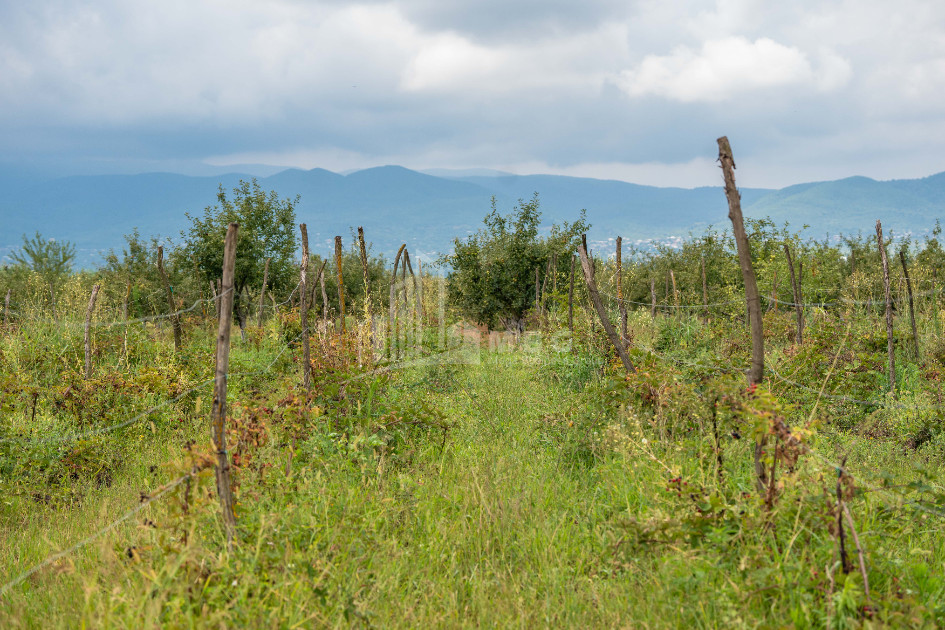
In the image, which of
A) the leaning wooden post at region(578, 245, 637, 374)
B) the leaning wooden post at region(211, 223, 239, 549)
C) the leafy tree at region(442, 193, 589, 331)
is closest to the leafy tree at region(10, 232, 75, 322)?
the leafy tree at region(442, 193, 589, 331)

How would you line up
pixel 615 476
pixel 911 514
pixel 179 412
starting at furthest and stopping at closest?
pixel 179 412 → pixel 615 476 → pixel 911 514

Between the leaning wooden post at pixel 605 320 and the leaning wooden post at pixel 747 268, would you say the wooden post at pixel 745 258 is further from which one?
the leaning wooden post at pixel 605 320

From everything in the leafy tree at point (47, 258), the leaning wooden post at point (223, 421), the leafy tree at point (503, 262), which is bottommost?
the leaning wooden post at point (223, 421)

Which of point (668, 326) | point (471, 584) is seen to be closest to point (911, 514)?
point (471, 584)

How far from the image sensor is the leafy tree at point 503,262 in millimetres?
20625

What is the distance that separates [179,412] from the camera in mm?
7246

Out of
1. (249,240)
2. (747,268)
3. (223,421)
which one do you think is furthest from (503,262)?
(223,421)

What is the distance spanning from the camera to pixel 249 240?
21672 millimetres

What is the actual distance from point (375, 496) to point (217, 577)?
4.56 feet

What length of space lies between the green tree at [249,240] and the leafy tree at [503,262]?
733cm

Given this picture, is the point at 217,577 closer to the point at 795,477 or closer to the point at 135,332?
the point at 795,477

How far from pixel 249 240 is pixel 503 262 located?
32.6ft

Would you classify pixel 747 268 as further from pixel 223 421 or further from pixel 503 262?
pixel 503 262

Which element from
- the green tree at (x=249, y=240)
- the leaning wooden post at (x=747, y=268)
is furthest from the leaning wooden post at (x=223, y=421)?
the green tree at (x=249, y=240)
